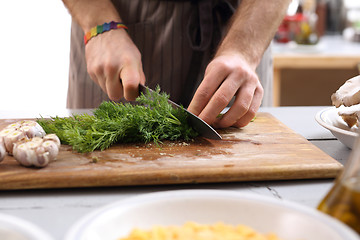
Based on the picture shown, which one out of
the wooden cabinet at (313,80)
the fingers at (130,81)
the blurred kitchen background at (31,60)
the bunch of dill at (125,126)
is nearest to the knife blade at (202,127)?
the bunch of dill at (125,126)

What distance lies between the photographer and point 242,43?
140 centimetres

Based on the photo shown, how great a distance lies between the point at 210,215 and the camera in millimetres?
667

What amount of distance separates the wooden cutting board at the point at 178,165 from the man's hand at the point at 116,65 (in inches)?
9.2

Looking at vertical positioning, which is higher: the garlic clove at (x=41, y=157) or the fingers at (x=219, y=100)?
the fingers at (x=219, y=100)

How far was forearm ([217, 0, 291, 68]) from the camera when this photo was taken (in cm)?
140

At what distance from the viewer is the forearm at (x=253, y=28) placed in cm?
140

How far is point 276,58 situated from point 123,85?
233cm

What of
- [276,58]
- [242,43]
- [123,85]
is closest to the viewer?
[123,85]

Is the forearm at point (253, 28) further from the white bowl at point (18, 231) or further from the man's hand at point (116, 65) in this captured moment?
the white bowl at point (18, 231)

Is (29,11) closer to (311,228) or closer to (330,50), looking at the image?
(330,50)

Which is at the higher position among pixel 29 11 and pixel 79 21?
pixel 79 21

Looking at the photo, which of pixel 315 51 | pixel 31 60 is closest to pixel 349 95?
pixel 315 51

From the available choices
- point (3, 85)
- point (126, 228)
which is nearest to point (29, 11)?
point (3, 85)

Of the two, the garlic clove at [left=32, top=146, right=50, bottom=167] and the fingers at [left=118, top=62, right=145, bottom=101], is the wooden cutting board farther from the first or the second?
the fingers at [left=118, top=62, right=145, bottom=101]
